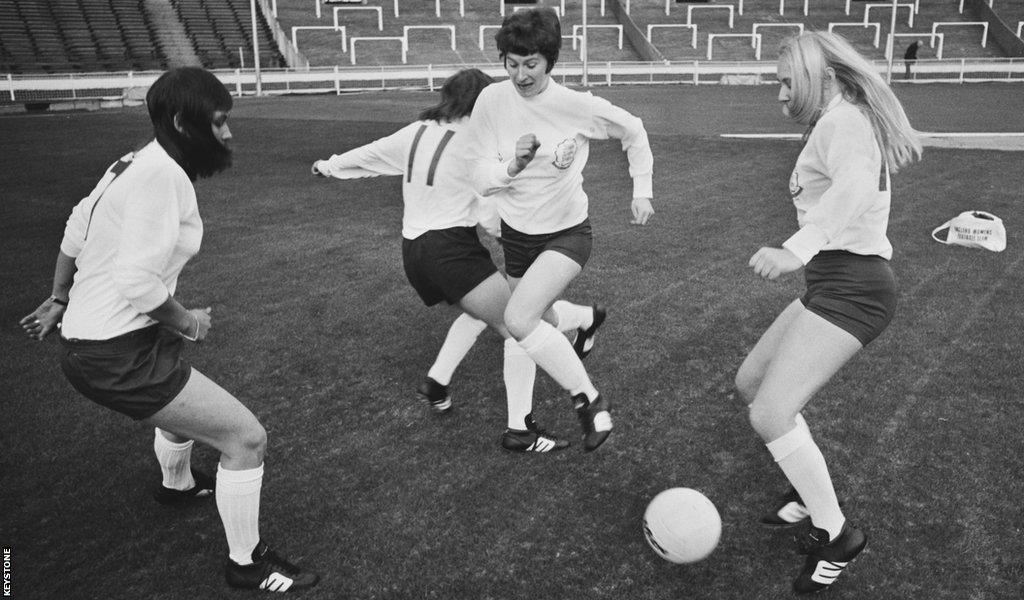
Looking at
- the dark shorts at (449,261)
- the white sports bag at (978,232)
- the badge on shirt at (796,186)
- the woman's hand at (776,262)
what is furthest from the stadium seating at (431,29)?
the woman's hand at (776,262)

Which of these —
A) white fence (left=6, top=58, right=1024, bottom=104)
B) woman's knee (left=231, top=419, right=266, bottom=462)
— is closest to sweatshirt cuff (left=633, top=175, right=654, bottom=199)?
woman's knee (left=231, top=419, right=266, bottom=462)

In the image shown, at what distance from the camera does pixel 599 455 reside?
4812 millimetres

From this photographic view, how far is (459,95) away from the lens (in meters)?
4.77

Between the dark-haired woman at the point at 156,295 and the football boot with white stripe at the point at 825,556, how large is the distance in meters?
2.40

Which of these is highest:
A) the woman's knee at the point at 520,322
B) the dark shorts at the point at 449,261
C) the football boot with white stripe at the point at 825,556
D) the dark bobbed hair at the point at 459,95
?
the dark bobbed hair at the point at 459,95

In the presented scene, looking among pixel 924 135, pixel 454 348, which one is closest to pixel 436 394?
pixel 454 348

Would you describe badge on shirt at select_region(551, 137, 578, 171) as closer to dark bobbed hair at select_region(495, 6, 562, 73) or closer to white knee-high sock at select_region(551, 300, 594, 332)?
dark bobbed hair at select_region(495, 6, 562, 73)

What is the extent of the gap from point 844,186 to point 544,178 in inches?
69.9

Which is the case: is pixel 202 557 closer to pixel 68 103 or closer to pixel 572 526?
pixel 572 526

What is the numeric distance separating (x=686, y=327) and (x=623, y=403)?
1665 mm

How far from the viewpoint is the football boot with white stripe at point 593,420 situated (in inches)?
177

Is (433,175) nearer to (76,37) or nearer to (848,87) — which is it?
(848,87)

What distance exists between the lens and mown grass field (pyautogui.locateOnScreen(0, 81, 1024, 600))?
373 cm

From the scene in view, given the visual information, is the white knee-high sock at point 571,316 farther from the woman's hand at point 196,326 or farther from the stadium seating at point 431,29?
the stadium seating at point 431,29
